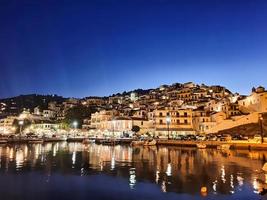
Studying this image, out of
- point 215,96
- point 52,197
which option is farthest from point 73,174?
point 215,96

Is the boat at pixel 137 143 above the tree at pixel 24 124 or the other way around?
the other way around

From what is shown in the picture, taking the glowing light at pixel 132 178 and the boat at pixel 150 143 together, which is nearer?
the glowing light at pixel 132 178

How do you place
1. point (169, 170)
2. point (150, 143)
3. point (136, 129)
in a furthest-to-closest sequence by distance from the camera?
point (136, 129) < point (150, 143) < point (169, 170)

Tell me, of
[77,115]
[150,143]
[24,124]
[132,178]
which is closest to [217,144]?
[150,143]

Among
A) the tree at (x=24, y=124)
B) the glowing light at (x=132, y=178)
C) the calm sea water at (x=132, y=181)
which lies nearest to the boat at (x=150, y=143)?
the calm sea water at (x=132, y=181)

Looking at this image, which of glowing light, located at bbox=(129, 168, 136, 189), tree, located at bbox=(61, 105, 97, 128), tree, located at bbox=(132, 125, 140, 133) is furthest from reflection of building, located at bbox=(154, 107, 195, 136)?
glowing light, located at bbox=(129, 168, 136, 189)

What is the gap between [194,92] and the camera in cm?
14725

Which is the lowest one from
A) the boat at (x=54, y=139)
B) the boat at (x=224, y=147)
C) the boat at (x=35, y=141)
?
the boat at (x=224, y=147)

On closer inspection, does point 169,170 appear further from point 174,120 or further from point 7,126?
point 7,126

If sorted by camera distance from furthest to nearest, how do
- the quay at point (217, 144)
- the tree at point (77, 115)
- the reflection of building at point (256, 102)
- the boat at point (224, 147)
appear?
1. the tree at point (77, 115)
2. the reflection of building at point (256, 102)
3. the boat at point (224, 147)
4. the quay at point (217, 144)

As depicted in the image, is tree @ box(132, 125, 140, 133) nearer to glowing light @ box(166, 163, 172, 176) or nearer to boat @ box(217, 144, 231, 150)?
boat @ box(217, 144, 231, 150)

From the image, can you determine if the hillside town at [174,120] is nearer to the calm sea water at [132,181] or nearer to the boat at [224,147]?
the boat at [224,147]

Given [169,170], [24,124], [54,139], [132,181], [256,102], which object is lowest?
[132,181]

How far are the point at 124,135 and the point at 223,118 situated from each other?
3096 cm
